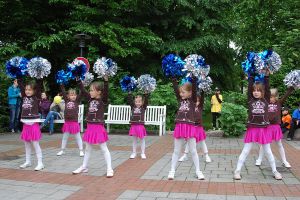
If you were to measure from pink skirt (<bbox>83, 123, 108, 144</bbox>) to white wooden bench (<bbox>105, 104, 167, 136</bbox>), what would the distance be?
316 inches

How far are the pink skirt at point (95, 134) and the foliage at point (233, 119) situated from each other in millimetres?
7661

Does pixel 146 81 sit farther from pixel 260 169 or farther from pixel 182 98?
pixel 260 169

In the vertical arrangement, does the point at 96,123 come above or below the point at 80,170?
above

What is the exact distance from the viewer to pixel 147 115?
55.4 ft

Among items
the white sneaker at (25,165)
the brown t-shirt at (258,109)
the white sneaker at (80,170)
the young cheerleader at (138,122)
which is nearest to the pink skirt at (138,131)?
the young cheerleader at (138,122)

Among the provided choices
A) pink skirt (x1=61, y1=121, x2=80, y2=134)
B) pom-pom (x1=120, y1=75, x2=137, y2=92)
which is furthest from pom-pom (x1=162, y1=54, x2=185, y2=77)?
pink skirt (x1=61, y1=121, x2=80, y2=134)

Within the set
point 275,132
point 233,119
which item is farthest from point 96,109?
point 233,119

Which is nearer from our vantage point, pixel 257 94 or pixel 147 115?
pixel 257 94

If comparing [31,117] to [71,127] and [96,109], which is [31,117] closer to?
[96,109]

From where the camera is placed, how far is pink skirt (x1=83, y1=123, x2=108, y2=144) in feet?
27.3

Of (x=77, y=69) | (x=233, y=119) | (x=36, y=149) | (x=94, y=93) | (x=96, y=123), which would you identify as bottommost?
(x=36, y=149)

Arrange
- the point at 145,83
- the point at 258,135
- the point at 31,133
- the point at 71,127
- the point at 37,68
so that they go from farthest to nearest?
the point at 71,127
the point at 145,83
the point at 31,133
the point at 37,68
the point at 258,135

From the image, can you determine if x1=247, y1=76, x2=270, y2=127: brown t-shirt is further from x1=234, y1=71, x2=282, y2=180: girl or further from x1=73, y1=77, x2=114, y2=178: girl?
x1=73, y1=77, x2=114, y2=178: girl

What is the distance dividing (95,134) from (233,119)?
7973 mm
